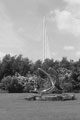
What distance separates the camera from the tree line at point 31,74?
5127 cm

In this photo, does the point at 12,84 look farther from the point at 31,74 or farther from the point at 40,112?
the point at 40,112

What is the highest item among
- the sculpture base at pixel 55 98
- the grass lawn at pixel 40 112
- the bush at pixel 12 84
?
the bush at pixel 12 84

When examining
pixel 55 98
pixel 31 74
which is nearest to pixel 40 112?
pixel 55 98

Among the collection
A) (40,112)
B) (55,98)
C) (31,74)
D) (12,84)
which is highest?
(31,74)

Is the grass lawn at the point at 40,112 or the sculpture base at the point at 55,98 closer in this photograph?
the grass lawn at the point at 40,112

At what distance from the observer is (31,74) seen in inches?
2365

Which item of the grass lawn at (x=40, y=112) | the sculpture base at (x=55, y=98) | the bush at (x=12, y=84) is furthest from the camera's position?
the bush at (x=12, y=84)

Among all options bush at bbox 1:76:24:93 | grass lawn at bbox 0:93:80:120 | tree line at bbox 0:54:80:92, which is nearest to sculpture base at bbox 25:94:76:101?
grass lawn at bbox 0:93:80:120

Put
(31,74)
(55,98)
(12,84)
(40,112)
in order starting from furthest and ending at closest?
(31,74) < (12,84) < (55,98) < (40,112)

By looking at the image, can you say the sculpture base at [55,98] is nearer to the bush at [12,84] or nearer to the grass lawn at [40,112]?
the grass lawn at [40,112]

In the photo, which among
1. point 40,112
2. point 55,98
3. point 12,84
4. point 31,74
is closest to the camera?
point 40,112

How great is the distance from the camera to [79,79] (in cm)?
5128

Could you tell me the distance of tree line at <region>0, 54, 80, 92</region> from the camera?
5127cm

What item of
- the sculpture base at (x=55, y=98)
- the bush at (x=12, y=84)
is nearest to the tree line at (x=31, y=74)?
the bush at (x=12, y=84)
